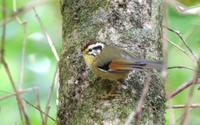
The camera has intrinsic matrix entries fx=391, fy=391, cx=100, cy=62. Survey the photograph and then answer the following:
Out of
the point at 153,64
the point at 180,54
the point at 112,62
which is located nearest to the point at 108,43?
the point at 112,62

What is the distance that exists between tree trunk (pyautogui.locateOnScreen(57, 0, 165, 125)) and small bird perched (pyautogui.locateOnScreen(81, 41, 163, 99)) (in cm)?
5

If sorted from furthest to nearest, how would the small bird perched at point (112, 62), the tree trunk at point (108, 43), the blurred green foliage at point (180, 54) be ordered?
the blurred green foliage at point (180, 54) < the small bird perched at point (112, 62) < the tree trunk at point (108, 43)

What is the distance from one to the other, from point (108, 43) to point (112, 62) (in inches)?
6.1

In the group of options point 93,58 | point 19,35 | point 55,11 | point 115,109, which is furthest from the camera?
point 55,11

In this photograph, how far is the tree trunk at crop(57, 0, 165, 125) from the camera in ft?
8.23

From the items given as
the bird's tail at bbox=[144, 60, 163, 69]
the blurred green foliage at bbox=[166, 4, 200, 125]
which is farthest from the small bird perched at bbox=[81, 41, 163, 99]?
the blurred green foliage at bbox=[166, 4, 200, 125]

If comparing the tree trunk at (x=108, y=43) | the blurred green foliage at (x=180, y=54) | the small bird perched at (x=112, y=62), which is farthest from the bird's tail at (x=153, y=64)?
the blurred green foliage at (x=180, y=54)

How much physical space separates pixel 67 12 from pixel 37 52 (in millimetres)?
1439

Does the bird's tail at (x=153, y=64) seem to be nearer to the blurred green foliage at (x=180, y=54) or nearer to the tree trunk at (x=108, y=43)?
the tree trunk at (x=108, y=43)

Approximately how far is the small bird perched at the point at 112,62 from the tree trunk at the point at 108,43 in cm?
5

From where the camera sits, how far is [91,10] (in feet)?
9.53

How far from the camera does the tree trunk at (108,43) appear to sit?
2.51 metres

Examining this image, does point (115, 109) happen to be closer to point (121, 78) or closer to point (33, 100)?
point (121, 78)

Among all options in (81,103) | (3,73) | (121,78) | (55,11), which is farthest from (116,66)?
(55,11)
